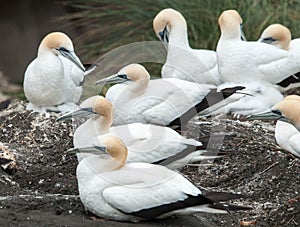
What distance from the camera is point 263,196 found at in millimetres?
8562

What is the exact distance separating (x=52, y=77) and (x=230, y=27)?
83.5 inches

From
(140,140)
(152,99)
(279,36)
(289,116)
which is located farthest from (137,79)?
(279,36)

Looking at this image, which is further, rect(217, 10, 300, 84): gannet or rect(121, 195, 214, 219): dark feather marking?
rect(217, 10, 300, 84): gannet

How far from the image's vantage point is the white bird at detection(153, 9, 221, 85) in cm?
1070

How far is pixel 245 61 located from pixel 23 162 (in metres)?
2.84

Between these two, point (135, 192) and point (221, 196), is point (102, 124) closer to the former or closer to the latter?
point (135, 192)

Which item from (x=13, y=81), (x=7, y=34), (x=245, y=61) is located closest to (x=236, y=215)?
(x=245, y=61)

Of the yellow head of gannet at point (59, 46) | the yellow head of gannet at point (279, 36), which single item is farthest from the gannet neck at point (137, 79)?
the yellow head of gannet at point (279, 36)

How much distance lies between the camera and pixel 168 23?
11.0 metres

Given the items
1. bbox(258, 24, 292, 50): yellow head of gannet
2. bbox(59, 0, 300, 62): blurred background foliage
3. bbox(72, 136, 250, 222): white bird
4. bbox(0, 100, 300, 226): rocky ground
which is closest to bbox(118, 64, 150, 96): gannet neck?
bbox(0, 100, 300, 226): rocky ground

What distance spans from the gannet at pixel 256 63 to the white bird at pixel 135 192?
11.0 feet

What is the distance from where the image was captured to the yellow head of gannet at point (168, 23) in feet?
36.0

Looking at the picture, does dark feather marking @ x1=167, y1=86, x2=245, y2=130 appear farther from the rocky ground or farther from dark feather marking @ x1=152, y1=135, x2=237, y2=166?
dark feather marking @ x1=152, y1=135, x2=237, y2=166

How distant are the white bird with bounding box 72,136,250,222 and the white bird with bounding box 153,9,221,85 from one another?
131 inches
